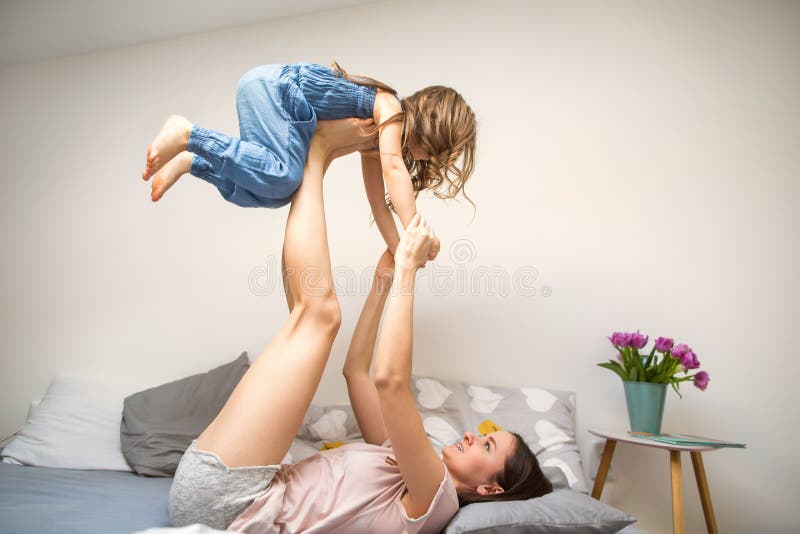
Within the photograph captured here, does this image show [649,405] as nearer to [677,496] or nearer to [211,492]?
[677,496]

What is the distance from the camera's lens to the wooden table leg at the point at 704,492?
1832 mm

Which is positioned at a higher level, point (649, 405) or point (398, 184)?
point (398, 184)

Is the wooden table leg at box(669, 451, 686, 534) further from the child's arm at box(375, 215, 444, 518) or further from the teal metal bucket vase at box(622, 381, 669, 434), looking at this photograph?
the child's arm at box(375, 215, 444, 518)

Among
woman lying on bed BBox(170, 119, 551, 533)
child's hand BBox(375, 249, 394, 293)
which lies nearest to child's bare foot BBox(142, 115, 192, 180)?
woman lying on bed BBox(170, 119, 551, 533)

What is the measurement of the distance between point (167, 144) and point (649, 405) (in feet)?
5.77

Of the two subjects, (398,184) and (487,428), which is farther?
(487,428)

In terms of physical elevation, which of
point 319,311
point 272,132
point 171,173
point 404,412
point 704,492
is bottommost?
point 704,492

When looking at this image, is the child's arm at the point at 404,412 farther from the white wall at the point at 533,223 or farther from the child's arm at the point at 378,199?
the white wall at the point at 533,223

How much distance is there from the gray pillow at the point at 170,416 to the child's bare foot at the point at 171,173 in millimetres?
1018

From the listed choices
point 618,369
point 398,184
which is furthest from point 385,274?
point 618,369

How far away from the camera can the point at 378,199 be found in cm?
188

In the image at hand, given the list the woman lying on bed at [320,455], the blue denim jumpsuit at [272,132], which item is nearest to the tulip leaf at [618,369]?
the woman lying on bed at [320,455]

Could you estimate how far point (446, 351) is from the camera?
2.31 metres

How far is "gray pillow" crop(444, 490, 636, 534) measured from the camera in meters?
1.23
